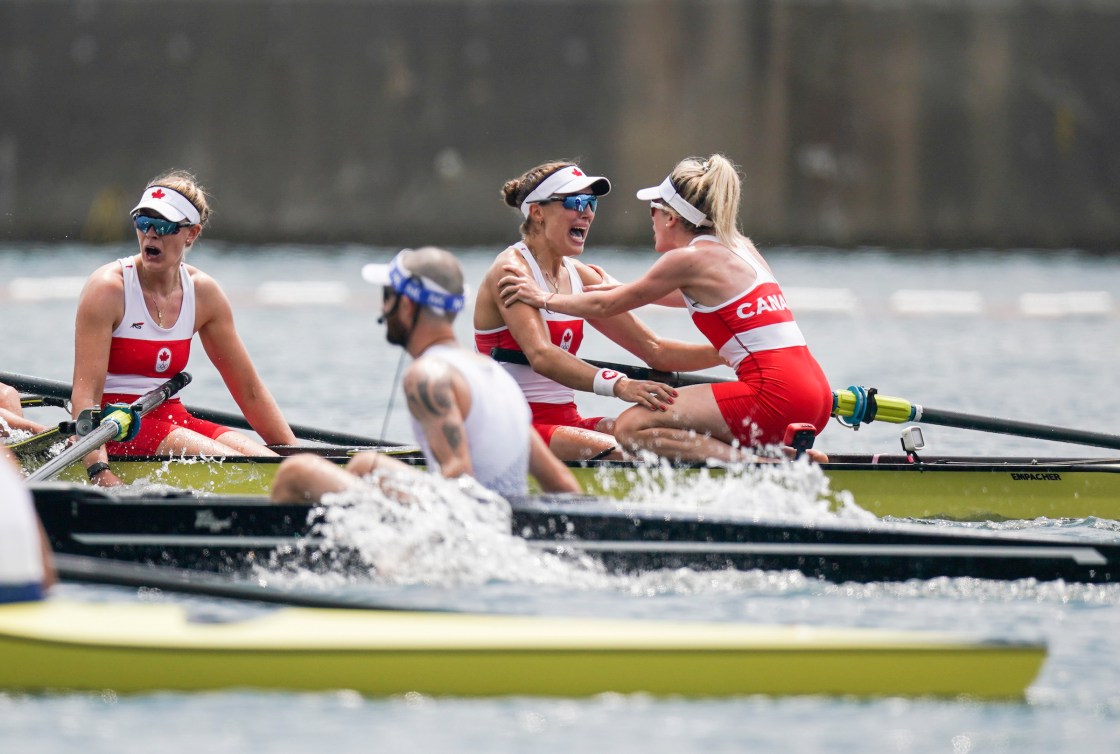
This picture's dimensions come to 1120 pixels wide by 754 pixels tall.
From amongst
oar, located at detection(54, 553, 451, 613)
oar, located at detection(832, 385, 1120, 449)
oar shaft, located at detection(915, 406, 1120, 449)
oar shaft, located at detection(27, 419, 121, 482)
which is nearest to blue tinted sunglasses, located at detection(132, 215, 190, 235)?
oar shaft, located at detection(27, 419, 121, 482)

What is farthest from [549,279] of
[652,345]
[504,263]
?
[652,345]

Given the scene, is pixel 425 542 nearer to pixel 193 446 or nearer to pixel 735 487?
pixel 735 487

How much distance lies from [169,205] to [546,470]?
243 centimetres

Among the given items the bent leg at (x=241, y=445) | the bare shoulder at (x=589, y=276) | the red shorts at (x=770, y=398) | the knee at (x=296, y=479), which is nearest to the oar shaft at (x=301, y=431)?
the bent leg at (x=241, y=445)

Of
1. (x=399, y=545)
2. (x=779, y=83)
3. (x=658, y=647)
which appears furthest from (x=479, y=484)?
(x=779, y=83)

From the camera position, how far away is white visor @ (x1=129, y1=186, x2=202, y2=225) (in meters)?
7.36

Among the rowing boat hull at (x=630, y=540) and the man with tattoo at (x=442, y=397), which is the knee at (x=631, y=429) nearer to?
the rowing boat hull at (x=630, y=540)

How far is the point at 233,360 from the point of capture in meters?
7.91

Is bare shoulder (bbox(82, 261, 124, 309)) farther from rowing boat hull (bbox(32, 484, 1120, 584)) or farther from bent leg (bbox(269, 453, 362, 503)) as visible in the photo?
bent leg (bbox(269, 453, 362, 503))

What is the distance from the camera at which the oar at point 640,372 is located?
7676 millimetres

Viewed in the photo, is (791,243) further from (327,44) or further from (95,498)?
(95,498)

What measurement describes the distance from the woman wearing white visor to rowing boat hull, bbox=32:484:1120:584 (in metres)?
1.18

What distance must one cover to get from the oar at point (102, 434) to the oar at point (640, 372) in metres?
1.57

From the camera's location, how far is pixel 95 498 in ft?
20.2
